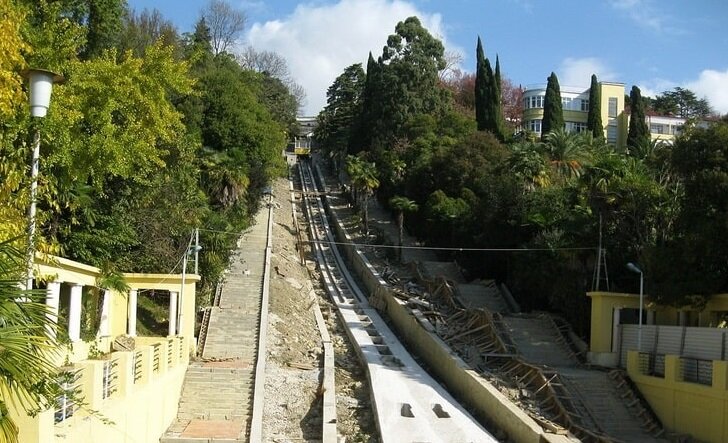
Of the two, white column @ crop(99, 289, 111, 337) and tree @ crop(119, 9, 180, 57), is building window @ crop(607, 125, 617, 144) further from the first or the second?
white column @ crop(99, 289, 111, 337)

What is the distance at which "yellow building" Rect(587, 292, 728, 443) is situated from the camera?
63.1 ft

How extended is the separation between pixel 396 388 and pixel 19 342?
18952 mm

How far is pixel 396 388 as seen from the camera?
23922 mm

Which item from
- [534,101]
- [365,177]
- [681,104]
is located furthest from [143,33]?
Result: [681,104]

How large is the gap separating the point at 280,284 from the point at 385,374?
39.3 ft

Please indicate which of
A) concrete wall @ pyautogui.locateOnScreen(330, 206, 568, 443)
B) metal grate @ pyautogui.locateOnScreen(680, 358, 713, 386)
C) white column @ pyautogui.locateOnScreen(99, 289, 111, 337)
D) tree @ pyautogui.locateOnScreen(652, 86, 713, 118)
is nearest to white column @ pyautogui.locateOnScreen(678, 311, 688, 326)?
metal grate @ pyautogui.locateOnScreen(680, 358, 713, 386)

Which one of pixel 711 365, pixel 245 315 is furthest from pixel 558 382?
pixel 245 315

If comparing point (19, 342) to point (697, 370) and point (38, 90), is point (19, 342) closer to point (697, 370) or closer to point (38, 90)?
point (38, 90)

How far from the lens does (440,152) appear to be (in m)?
48.6

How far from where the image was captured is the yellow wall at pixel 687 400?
18703 mm

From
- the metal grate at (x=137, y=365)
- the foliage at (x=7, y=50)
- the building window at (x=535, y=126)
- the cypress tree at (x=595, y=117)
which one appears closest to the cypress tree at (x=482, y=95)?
the cypress tree at (x=595, y=117)

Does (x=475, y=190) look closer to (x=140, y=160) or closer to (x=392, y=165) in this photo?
(x=392, y=165)

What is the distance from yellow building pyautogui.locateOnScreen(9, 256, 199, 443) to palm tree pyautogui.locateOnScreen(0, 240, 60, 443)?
1.21ft

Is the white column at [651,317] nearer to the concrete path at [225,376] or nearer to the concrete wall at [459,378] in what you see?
the concrete wall at [459,378]
